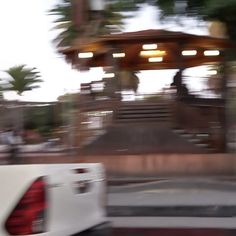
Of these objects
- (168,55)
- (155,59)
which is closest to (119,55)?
(168,55)

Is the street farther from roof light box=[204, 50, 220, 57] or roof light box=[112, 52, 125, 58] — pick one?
roof light box=[204, 50, 220, 57]

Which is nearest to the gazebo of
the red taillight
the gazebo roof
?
the gazebo roof

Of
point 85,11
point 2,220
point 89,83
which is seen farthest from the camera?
point 89,83

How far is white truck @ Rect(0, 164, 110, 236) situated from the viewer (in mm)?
4297

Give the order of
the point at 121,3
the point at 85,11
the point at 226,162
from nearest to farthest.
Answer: the point at 121,3
the point at 226,162
the point at 85,11

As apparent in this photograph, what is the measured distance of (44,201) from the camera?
4441mm

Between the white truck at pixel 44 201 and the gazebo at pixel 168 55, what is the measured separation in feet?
36.3

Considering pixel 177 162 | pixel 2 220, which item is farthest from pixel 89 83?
pixel 2 220

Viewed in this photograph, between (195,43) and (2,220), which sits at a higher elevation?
(195,43)

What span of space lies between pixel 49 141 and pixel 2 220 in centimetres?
1291

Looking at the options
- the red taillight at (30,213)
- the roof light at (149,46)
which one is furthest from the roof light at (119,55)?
the red taillight at (30,213)

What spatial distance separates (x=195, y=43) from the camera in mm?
17312

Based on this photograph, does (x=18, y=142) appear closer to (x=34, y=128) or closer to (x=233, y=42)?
(x=34, y=128)

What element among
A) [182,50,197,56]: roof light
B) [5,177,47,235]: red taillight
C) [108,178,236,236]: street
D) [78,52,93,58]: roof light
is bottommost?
[108,178,236,236]: street
